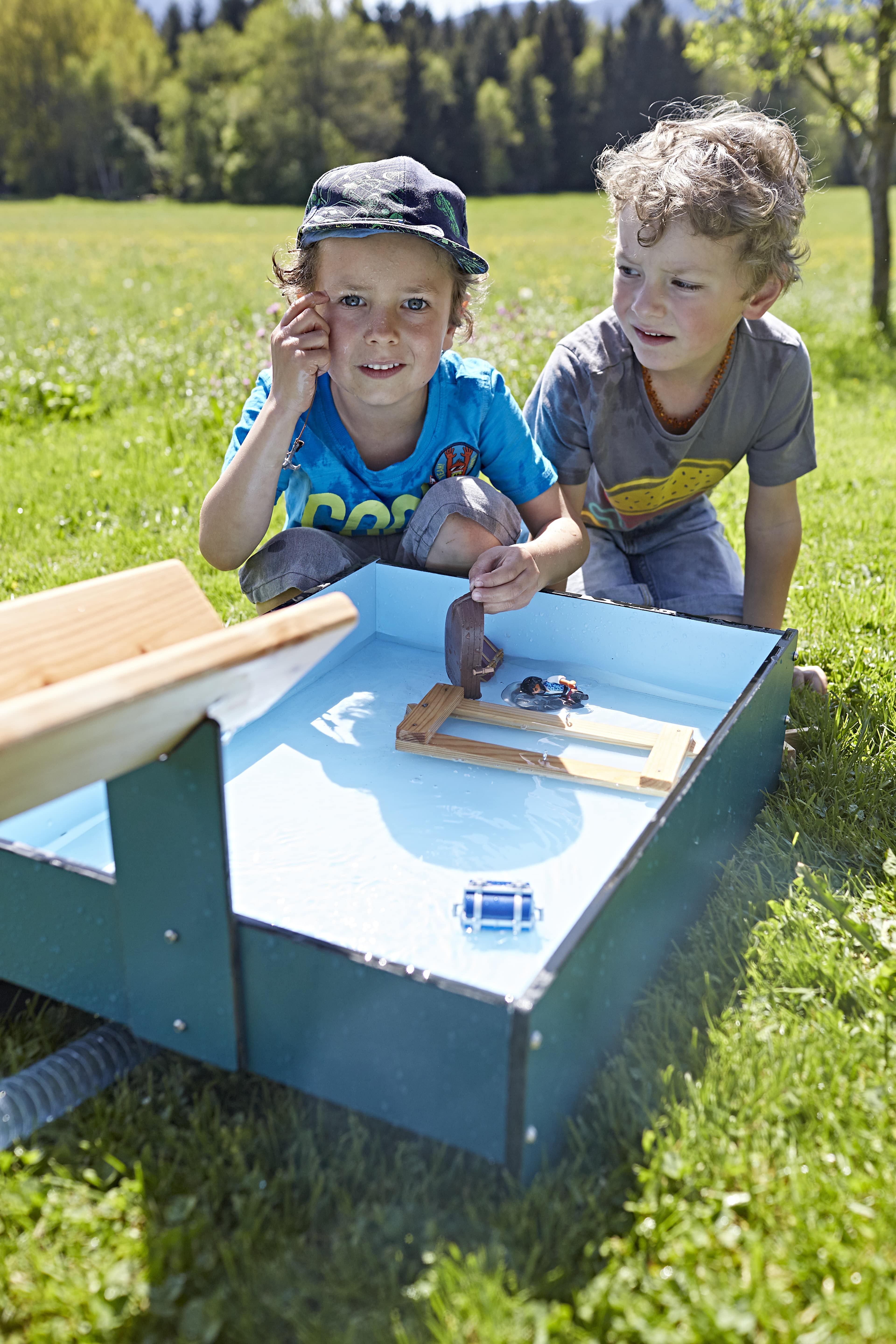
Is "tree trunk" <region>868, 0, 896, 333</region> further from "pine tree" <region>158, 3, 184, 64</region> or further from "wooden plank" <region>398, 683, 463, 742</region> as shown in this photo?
"pine tree" <region>158, 3, 184, 64</region>

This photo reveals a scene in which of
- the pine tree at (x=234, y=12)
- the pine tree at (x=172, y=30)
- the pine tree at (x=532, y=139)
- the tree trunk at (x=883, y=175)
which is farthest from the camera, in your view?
the pine tree at (x=172, y=30)

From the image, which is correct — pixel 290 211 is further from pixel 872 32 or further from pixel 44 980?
pixel 44 980

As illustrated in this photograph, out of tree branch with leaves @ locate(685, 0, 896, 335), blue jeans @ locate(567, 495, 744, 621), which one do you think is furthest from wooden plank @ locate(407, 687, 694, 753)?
tree branch with leaves @ locate(685, 0, 896, 335)

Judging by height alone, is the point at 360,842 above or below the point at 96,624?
below

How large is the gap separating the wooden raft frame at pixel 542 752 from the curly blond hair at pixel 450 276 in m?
0.89

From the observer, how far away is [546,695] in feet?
7.76

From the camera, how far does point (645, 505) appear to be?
3027mm

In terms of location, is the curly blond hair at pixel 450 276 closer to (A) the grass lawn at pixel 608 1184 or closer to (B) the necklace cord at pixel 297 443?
(B) the necklace cord at pixel 297 443

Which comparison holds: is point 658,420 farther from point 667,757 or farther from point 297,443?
point 667,757

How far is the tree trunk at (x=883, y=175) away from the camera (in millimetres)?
8383

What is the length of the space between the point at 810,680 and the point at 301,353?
4.77ft

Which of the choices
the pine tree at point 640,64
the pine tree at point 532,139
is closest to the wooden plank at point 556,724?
the pine tree at point 532,139

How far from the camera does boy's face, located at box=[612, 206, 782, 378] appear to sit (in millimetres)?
2422

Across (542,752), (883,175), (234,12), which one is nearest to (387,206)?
(542,752)
